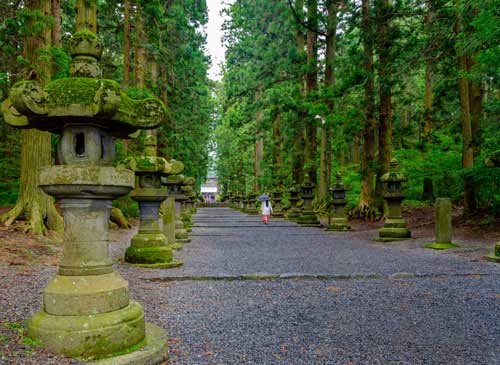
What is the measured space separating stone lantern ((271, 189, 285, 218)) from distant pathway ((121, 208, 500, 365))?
58.5ft

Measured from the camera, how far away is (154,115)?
3.93 metres

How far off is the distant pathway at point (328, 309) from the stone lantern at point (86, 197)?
58 cm

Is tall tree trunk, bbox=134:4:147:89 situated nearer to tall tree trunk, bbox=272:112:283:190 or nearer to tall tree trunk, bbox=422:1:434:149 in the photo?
tall tree trunk, bbox=422:1:434:149

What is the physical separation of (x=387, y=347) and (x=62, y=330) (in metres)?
2.76

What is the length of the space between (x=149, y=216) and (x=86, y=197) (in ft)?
16.0

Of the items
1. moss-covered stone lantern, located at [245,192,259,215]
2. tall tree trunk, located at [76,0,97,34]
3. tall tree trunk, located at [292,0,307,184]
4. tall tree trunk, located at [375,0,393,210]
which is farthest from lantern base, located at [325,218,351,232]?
moss-covered stone lantern, located at [245,192,259,215]

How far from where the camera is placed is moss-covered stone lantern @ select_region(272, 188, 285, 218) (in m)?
27.4

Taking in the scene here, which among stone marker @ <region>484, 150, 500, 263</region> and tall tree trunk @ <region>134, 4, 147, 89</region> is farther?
tall tree trunk @ <region>134, 4, 147, 89</region>

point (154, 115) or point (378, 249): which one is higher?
point (154, 115)

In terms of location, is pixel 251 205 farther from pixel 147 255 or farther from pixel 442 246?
pixel 147 255

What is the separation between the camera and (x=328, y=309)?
16.8ft

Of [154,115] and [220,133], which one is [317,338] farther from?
[220,133]

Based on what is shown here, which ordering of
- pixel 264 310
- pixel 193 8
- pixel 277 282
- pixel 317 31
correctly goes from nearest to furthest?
pixel 264 310
pixel 277 282
pixel 317 31
pixel 193 8

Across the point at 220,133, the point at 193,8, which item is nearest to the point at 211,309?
the point at 193,8
